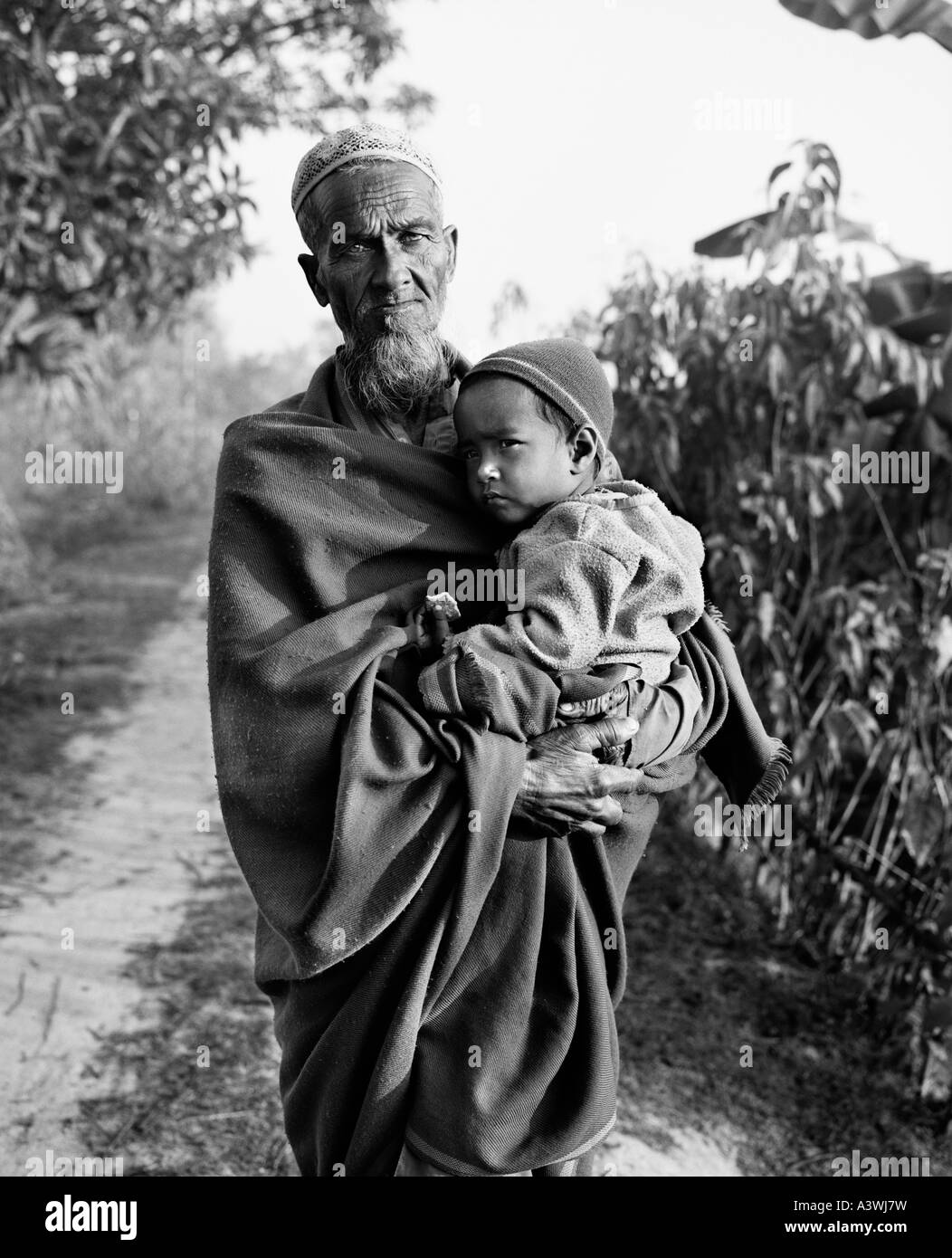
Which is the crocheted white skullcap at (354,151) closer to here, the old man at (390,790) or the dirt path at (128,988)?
the old man at (390,790)

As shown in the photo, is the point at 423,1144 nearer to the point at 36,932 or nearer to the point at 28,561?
the point at 36,932

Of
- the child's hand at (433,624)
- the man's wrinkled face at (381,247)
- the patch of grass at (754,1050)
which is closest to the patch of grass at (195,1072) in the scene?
the patch of grass at (754,1050)

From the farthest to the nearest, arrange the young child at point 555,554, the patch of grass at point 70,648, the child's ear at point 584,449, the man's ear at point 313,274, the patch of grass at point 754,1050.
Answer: the patch of grass at point 70,648 → the patch of grass at point 754,1050 → the man's ear at point 313,274 → the child's ear at point 584,449 → the young child at point 555,554

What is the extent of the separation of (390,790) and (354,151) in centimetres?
95

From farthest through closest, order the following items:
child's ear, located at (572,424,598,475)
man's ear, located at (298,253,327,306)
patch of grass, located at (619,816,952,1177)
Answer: patch of grass, located at (619,816,952,1177)
man's ear, located at (298,253,327,306)
child's ear, located at (572,424,598,475)

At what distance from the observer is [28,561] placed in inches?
407

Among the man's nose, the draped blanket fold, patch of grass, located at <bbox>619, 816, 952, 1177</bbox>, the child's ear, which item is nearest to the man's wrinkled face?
the man's nose

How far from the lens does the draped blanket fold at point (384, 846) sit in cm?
163

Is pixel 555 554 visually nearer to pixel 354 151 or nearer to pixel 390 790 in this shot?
pixel 390 790

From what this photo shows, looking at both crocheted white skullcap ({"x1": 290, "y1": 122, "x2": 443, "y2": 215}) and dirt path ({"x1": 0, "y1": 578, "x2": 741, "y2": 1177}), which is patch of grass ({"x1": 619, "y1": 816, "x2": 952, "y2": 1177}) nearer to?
dirt path ({"x1": 0, "y1": 578, "x2": 741, "y2": 1177})

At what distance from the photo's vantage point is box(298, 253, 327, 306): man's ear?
1.91 metres

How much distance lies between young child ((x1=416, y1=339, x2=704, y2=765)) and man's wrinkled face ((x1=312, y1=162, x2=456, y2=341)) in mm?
206

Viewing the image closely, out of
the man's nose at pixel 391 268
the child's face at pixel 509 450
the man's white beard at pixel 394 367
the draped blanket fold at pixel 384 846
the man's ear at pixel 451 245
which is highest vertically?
the man's ear at pixel 451 245
